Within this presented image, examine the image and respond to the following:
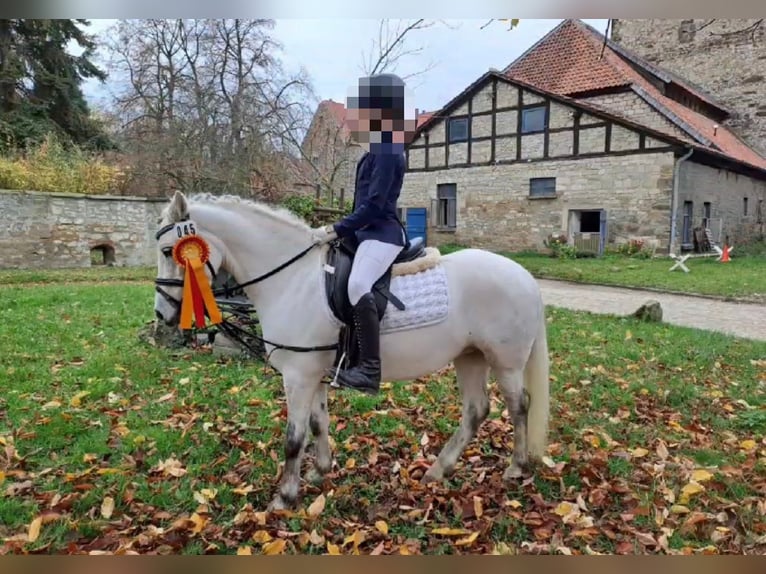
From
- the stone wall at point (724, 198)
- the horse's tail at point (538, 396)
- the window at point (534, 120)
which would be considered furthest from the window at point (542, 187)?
the horse's tail at point (538, 396)

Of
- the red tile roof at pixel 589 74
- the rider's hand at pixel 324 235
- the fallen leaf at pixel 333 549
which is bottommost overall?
the fallen leaf at pixel 333 549

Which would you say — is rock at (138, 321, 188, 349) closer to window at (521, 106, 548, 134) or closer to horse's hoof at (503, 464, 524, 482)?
horse's hoof at (503, 464, 524, 482)

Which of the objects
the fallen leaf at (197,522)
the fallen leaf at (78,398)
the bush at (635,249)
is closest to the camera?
the fallen leaf at (197,522)

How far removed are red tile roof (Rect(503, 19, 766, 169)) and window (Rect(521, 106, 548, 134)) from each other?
2.02ft

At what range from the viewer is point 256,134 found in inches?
492

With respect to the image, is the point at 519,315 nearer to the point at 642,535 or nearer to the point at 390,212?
the point at 390,212

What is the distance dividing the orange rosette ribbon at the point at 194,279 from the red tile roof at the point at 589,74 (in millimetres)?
14094

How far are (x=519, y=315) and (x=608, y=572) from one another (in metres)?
1.30

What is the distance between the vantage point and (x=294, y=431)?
2.52 m

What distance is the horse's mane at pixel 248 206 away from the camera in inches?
97.9

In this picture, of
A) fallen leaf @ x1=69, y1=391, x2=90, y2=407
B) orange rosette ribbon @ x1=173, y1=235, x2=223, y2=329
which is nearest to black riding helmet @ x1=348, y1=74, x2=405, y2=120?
orange rosette ribbon @ x1=173, y1=235, x2=223, y2=329

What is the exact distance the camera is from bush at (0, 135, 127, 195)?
34.5 ft

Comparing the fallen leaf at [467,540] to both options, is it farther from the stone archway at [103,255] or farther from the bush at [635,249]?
the bush at [635,249]

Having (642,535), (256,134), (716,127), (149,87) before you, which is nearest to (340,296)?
(642,535)
